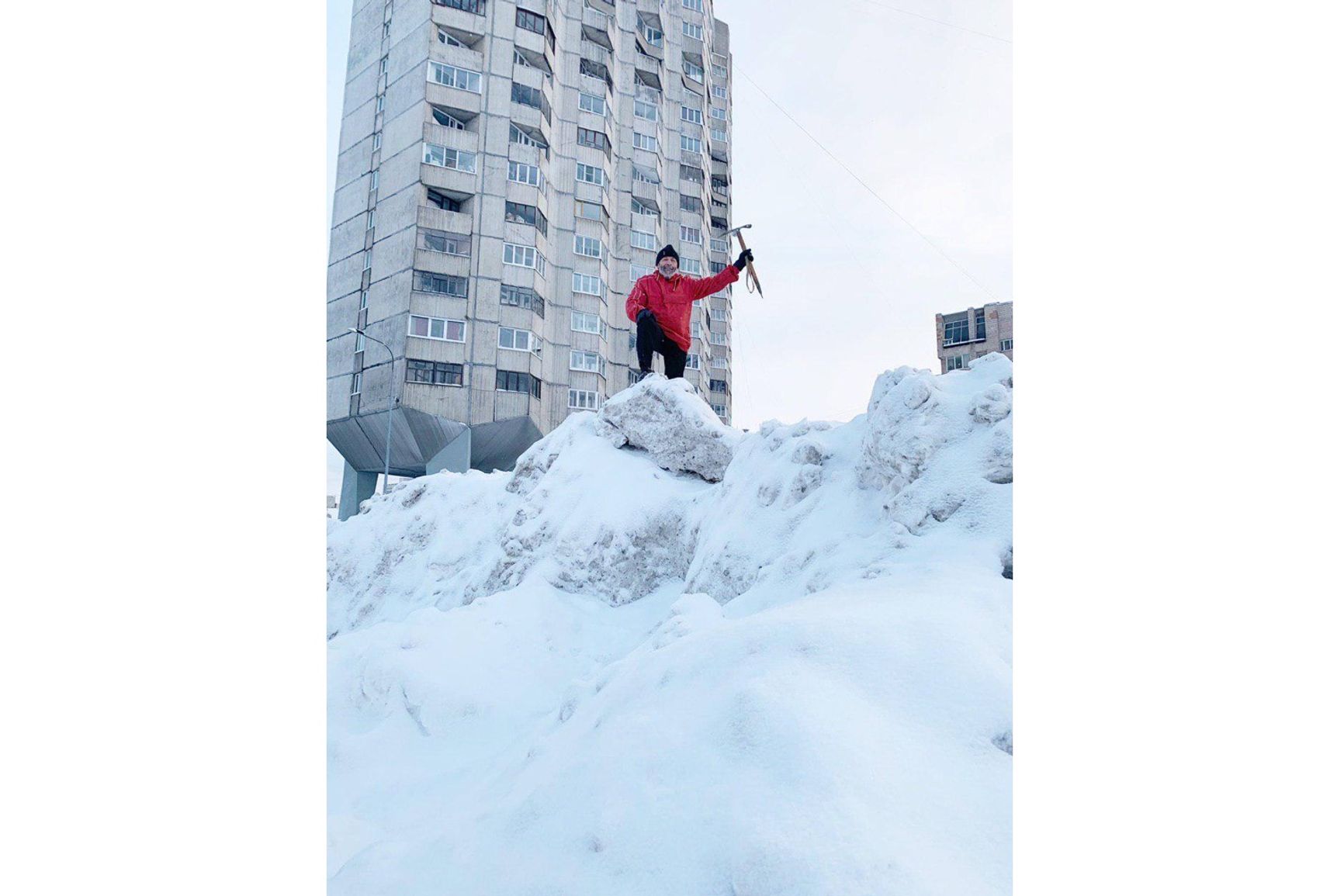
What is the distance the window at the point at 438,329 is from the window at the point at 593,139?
10.1m

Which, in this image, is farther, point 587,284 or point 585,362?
point 587,284

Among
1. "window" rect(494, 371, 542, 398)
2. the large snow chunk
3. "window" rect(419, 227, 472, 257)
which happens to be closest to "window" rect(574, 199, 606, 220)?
"window" rect(419, 227, 472, 257)

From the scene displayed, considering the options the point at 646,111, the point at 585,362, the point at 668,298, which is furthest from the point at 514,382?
the point at 668,298

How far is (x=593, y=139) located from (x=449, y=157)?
23.4 ft

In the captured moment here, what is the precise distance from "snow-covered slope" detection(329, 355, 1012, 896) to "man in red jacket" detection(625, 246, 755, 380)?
1.21m

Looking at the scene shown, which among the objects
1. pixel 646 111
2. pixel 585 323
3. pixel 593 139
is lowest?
pixel 585 323

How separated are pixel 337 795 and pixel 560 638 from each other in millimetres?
1919

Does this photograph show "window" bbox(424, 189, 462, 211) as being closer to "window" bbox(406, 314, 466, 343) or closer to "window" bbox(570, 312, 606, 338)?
"window" bbox(406, 314, 466, 343)

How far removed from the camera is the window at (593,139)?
28.3m

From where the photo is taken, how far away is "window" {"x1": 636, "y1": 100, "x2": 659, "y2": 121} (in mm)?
31941

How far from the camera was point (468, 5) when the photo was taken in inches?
951

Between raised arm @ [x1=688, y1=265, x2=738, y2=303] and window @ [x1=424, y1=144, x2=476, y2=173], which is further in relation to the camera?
window @ [x1=424, y1=144, x2=476, y2=173]

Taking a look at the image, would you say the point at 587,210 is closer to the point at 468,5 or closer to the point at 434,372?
the point at 468,5
